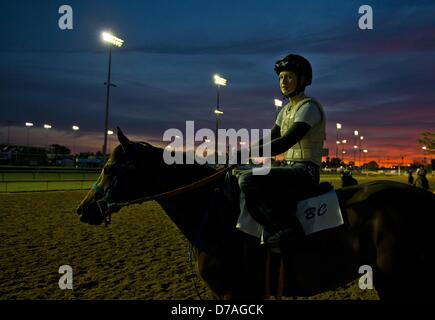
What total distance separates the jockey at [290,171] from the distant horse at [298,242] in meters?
0.27

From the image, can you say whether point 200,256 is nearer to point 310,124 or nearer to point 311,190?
point 311,190

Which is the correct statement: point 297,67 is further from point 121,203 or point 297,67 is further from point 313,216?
point 121,203

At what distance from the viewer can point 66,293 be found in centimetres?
588

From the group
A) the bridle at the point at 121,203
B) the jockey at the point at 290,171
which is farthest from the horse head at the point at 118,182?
the jockey at the point at 290,171

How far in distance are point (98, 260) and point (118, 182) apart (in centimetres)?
524

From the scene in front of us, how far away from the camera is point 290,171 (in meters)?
3.46

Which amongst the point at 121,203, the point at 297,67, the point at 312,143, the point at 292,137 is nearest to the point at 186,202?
the point at 121,203

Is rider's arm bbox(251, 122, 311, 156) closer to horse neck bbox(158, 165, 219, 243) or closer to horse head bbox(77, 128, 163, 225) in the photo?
horse neck bbox(158, 165, 219, 243)

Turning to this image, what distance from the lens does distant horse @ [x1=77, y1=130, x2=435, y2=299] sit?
3.21 metres

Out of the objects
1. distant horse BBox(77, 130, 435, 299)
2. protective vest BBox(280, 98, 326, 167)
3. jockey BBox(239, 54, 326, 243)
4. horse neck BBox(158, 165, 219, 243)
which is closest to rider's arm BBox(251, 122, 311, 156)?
jockey BBox(239, 54, 326, 243)

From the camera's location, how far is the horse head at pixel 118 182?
3.62 meters
